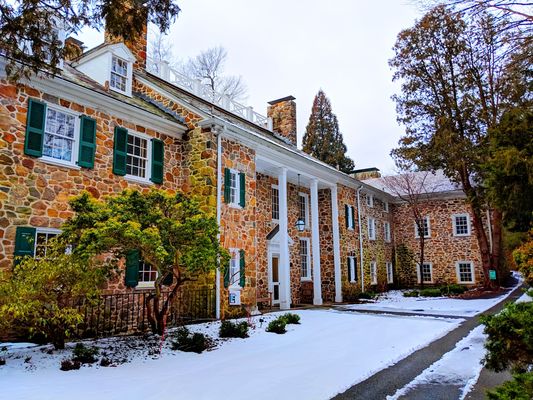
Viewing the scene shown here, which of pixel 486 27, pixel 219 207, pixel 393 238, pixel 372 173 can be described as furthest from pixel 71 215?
pixel 372 173

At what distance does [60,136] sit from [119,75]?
3.48 meters

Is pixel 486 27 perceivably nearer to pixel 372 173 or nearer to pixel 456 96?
pixel 456 96

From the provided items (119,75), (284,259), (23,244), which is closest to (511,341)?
(23,244)

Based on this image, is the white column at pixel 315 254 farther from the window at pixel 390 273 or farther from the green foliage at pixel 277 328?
the window at pixel 390 273

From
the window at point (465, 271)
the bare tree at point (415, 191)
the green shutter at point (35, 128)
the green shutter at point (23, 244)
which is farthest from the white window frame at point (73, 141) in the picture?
the window at point (465, 271)

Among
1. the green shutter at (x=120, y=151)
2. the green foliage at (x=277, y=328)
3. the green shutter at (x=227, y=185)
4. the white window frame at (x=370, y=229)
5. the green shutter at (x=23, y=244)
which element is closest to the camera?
the green shutter at (x=23, y=244)

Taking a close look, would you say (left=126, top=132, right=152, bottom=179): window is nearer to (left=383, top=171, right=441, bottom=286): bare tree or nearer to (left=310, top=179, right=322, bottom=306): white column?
(left=310, top=179, right=322, bottom=306): white column

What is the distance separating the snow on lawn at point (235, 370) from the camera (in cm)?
500

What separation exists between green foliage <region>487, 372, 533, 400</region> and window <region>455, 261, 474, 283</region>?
2325 cm

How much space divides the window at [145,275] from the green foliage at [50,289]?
320 centimetres

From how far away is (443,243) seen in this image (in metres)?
25.2

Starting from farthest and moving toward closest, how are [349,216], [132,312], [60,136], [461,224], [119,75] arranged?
1. [461,224]
2. [349,216]
3. [119,75]
4. [60,136]
5. [132,312]

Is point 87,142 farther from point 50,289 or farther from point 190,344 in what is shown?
point 190,344

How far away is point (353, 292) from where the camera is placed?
1914cm
